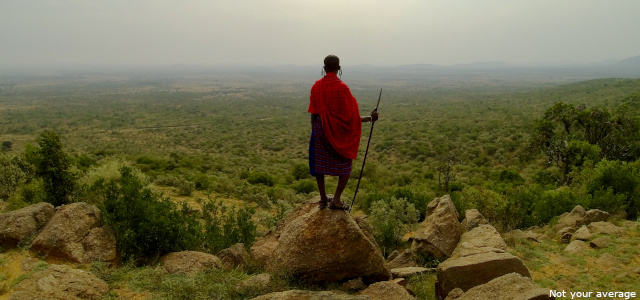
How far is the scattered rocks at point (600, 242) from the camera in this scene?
705 cm

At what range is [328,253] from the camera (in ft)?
17.6

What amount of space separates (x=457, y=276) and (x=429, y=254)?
7.63 feet

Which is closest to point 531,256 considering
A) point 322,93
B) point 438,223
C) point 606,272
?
point 606,272

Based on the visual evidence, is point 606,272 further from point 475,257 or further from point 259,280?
point 259,280

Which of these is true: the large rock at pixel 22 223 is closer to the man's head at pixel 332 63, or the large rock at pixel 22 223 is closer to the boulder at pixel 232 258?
the boulder at pixel 232 258

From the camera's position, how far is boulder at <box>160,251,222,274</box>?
5.34 m

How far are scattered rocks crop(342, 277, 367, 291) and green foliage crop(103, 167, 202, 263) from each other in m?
3.08

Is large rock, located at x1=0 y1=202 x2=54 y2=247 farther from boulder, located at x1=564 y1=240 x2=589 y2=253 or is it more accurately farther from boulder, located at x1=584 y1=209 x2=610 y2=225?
boulder, located at x1=584 y1=209 x2=610 y2=225

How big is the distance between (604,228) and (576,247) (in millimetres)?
1298

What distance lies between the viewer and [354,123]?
5.33 metres

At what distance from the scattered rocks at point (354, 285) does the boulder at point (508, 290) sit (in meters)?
1.46

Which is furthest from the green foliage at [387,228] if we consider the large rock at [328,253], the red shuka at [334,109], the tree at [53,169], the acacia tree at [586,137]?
the acacia tree at [586,137]

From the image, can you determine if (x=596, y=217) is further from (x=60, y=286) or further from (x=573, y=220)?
(x=60, y=286)

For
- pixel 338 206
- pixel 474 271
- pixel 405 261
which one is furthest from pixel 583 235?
pixel 338 206
